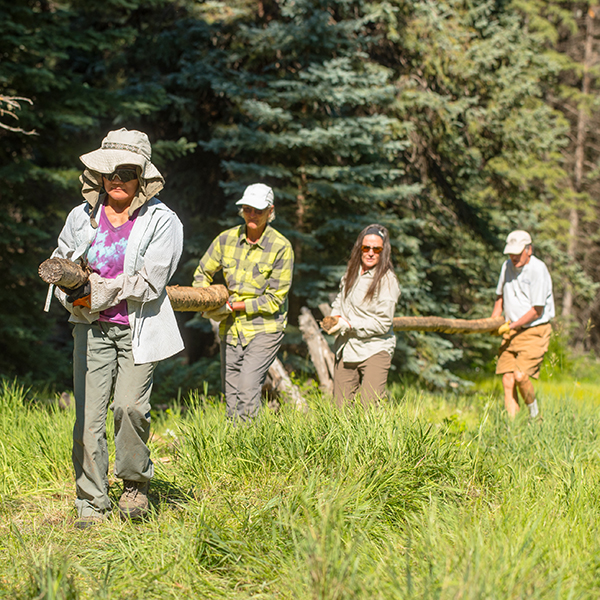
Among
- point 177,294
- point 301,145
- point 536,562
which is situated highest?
point 301,145

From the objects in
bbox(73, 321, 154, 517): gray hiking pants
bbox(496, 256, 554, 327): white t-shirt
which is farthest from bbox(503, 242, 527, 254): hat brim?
bbox(73, 321, 154, 517): gray hiking pants

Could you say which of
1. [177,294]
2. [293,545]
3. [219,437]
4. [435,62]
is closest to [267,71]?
[435,62]

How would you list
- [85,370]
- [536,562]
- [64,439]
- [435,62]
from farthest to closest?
[435,62], [64,439], [85,370], [536,562]

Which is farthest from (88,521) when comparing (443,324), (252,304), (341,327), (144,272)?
(443,324)

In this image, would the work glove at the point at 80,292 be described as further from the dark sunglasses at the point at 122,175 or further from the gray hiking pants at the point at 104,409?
the dark sunglasses at the point at 122,175

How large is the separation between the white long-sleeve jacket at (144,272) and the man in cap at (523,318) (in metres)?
4.25

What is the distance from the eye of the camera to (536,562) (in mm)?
2582

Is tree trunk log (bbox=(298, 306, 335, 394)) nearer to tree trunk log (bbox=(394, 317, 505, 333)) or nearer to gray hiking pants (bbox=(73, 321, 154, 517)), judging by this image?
tree trunk log (bbox=(394, 317, 505, 333))

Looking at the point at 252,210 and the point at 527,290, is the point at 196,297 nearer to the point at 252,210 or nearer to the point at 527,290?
the point at 252,210

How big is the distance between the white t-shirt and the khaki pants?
2309mm

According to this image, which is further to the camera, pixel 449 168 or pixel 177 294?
pixel 449 168

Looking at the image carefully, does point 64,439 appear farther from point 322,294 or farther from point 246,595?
point 322,294

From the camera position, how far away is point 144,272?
349 centimetres

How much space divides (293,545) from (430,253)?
880cm
